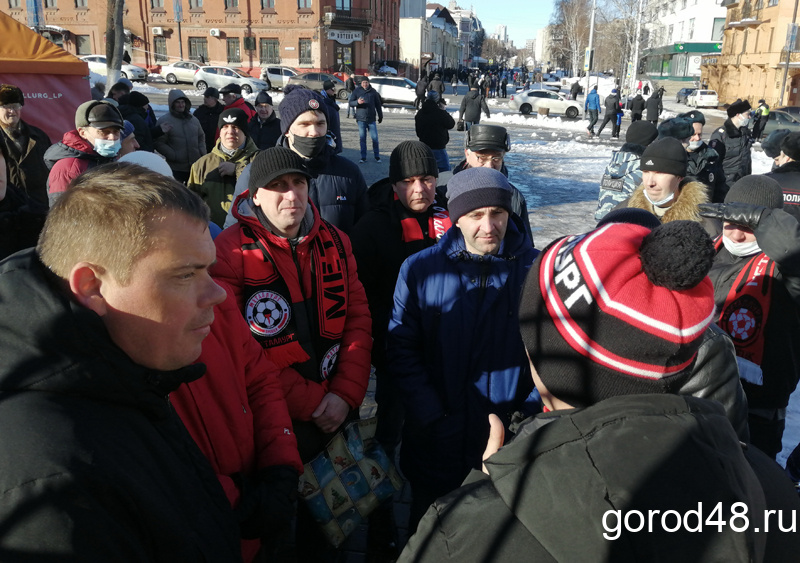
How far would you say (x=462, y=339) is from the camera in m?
2.52

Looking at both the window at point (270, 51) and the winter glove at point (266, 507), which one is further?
the window at point (270, 51)

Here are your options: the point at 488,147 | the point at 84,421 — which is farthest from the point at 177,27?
the point at 84,421

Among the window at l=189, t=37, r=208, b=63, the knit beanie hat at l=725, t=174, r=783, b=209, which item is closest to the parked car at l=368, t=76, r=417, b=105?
the window at l=189, t=37, r=208, b=63

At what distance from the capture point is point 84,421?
1116mm

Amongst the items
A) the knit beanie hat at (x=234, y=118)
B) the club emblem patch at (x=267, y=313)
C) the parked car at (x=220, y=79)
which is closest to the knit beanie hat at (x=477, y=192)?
the club emblem patch at (x=267, y=313)

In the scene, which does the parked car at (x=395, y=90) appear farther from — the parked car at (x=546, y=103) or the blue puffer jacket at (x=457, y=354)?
the blue puffer jacket at (x=457, y=354)

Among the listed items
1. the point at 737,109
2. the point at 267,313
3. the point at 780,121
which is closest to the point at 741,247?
the point at 267,313

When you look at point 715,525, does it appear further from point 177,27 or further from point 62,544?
point 177,27

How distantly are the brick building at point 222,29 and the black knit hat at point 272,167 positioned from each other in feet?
144

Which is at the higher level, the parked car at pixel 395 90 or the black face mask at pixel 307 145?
the parked car at pixel 395 90

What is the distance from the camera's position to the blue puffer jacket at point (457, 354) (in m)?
2.52

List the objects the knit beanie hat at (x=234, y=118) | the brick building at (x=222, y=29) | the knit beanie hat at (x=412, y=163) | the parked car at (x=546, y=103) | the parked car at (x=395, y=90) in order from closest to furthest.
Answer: the knit beanie hat at (x=412, y=163)
the knit beanie hat at (x=234, y=118)
the parked car at (x=546, y=103)
the parked car at (x=395, y=90)
the brick building at (x=222, y=29)

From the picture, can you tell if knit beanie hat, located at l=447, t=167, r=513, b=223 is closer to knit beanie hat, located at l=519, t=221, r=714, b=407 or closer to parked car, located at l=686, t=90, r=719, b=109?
knit beanie hat, located at l=519, t=221, r=714, b=407

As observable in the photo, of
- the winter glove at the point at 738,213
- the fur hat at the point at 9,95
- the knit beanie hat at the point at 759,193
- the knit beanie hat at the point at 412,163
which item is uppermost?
the fur hat at the point at 9,95
